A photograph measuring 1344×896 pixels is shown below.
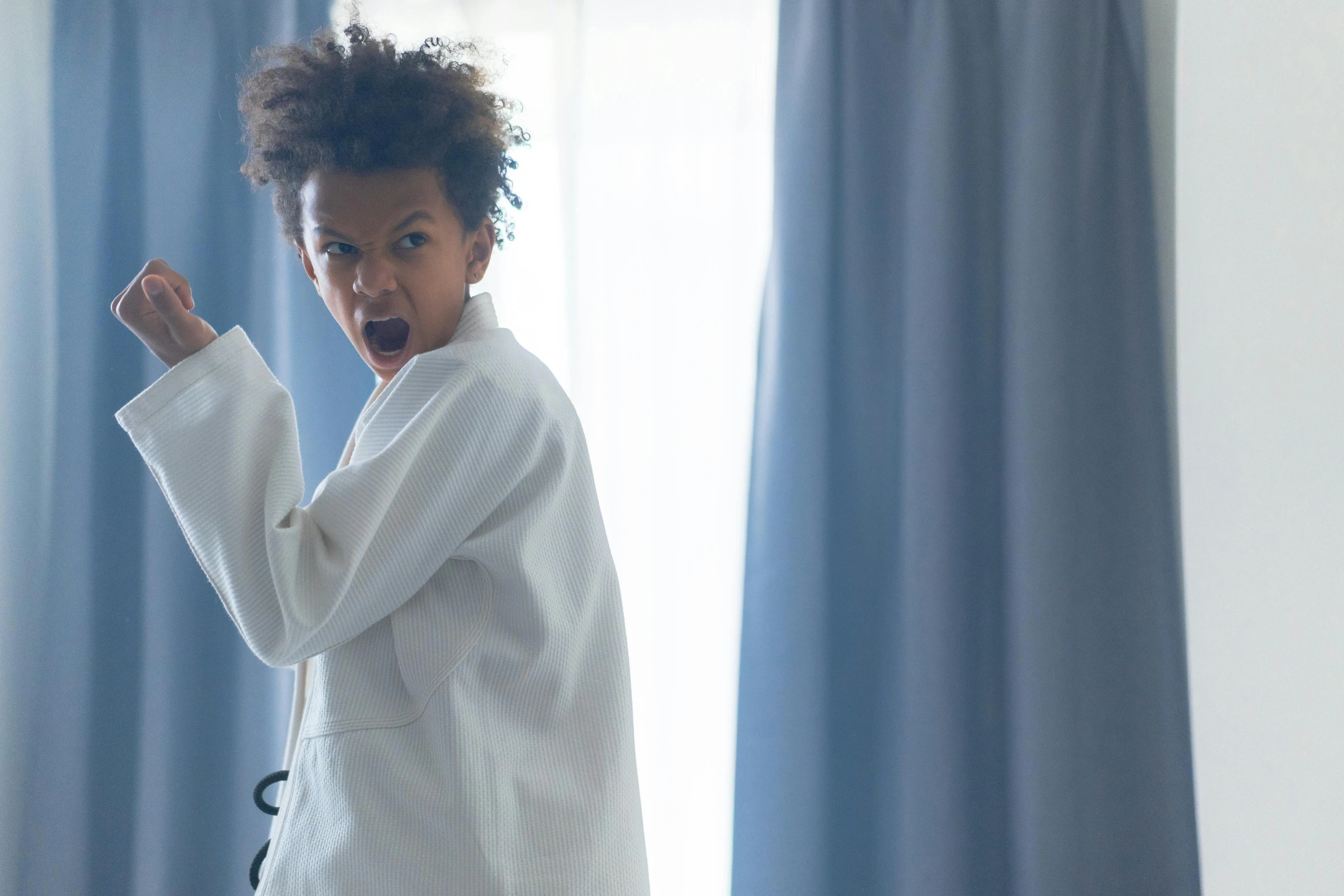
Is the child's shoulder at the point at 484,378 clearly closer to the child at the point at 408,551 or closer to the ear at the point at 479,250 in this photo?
the child at the point at 408,551

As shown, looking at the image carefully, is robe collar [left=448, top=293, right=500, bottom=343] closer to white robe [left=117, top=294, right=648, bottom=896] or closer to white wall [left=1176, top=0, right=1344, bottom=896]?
white robe [left=117, top=294, right=648, bottom=896]

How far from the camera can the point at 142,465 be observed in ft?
5.73

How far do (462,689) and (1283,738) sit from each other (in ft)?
1.78

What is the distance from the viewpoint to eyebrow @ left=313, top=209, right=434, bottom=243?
81 centimetres

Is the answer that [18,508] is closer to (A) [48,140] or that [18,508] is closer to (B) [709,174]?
(A) [48,140]

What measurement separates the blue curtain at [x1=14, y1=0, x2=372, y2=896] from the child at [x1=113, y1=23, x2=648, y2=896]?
3.14ft

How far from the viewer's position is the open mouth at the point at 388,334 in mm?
840

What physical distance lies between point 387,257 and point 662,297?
97 centimetres

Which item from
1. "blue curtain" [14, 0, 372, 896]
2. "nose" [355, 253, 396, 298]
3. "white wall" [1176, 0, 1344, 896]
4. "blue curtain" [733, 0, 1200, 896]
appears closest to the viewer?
"white wall" [1176, 0, 1344, 896]

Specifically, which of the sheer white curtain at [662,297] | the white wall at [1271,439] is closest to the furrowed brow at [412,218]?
the white wall at [1271,439]

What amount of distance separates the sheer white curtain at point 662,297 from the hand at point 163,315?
3.48 feet

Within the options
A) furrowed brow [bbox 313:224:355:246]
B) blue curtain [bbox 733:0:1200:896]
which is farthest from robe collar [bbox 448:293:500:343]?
blue curtain [bbox 733:0:1200:896]

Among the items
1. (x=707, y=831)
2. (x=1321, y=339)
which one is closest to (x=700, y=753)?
(x=707, y=831)

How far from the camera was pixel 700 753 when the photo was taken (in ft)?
5.68
